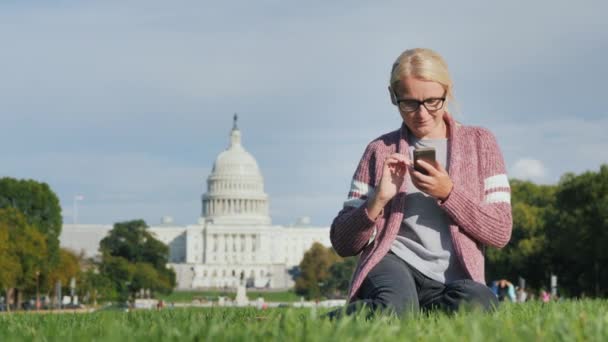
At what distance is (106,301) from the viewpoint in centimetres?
9750

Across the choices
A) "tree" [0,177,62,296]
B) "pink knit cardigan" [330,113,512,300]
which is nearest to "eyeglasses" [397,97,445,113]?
"pink knit cardigan" [330,113,512,300]

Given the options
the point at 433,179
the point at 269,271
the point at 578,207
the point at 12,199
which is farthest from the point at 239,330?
the point at 269,271

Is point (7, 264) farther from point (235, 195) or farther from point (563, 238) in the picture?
point (235, 195)

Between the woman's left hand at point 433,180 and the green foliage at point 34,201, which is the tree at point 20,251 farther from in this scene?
the woman's left hand at point 433,180

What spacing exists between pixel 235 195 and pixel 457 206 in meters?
171

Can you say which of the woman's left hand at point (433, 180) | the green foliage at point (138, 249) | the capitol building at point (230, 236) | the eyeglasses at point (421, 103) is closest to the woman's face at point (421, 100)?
the eyeglasses at point (421, 103)

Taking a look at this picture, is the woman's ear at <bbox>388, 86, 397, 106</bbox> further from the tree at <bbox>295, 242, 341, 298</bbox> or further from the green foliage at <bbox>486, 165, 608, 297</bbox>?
the tree at <bbox>295, 242, 341, 298</bbox>

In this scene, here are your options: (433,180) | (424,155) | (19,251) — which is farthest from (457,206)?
(19,251)

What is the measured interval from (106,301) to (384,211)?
306ft

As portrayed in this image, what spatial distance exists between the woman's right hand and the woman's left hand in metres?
0.11

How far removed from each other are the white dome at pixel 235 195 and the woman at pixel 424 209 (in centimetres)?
17030

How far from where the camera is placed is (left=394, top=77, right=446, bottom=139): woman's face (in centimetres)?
663

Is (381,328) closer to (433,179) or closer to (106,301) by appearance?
(433,179)

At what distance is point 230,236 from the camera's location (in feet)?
587
